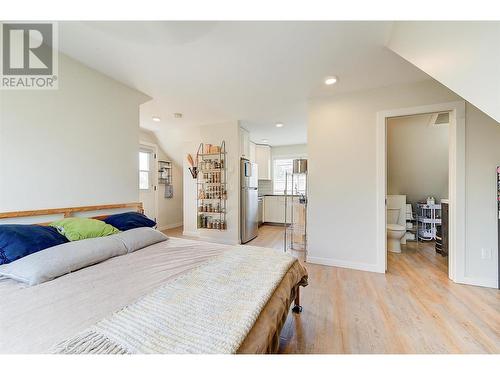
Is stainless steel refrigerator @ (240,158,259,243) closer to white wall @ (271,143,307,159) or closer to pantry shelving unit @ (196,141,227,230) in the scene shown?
pantry shelving unit @ (196,141,227,230)

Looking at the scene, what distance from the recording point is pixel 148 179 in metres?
4.78

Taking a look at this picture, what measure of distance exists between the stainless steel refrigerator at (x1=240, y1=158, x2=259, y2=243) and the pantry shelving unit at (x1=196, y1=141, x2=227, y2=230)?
340 millimetres

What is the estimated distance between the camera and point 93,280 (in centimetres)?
119

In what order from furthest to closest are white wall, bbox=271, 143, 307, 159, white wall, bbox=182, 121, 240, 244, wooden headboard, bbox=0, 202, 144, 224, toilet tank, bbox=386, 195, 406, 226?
white wall, bbox=271, 143, 307, 159
white wall, bbox=182, 121, 240, 244
toilet tank, bbox=386, 195, 406, 226
wooden headboard, bbox=0, 202, 144, 224

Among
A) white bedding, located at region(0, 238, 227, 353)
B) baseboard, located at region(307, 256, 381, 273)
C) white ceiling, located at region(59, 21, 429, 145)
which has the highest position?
white ceiling, located at region(59, 21, 429, 145)

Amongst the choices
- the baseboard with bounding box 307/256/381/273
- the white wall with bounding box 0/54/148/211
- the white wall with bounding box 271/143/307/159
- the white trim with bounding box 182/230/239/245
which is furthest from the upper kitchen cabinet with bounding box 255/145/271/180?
the white wall with bounding box 0/54/148/211

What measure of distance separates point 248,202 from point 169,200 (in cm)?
239

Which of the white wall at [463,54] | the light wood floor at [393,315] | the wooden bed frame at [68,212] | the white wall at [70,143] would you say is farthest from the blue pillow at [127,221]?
the white wall at [463,54]

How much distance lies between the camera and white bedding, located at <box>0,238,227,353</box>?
74 centimetres

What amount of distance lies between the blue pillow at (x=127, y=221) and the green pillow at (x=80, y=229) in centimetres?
25

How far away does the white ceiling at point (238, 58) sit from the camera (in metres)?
1.63
